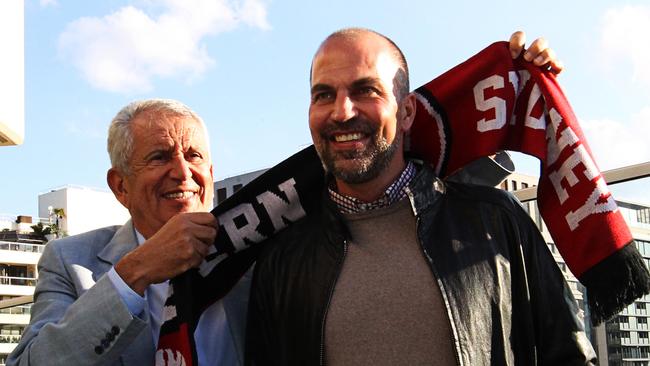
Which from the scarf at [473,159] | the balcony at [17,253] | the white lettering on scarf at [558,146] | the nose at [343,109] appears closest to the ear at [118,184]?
A: the scarf at [473,159]

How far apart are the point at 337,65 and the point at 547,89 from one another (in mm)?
713

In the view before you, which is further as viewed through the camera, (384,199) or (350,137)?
(384,199)

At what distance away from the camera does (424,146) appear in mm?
3000

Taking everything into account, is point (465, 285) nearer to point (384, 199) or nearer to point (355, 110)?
point (384, 199)

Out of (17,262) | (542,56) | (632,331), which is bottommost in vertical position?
(632,331)

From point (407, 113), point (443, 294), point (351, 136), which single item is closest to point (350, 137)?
point (351, 136)

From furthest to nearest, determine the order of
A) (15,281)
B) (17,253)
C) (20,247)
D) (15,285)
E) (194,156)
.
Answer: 1. (20,247)
2. (17,253)
3. (15,281)
4. (15,285)
5. (194,156)

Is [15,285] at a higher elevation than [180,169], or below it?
higher

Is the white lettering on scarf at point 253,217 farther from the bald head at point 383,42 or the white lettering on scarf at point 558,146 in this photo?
the white lettering on scarf at point 558,146

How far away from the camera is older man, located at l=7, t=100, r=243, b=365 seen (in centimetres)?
262

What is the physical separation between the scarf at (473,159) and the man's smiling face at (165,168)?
14cm

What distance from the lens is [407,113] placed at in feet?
9.20

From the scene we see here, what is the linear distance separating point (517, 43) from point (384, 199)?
72 cm

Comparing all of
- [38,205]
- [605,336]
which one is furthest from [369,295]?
[38,205]
